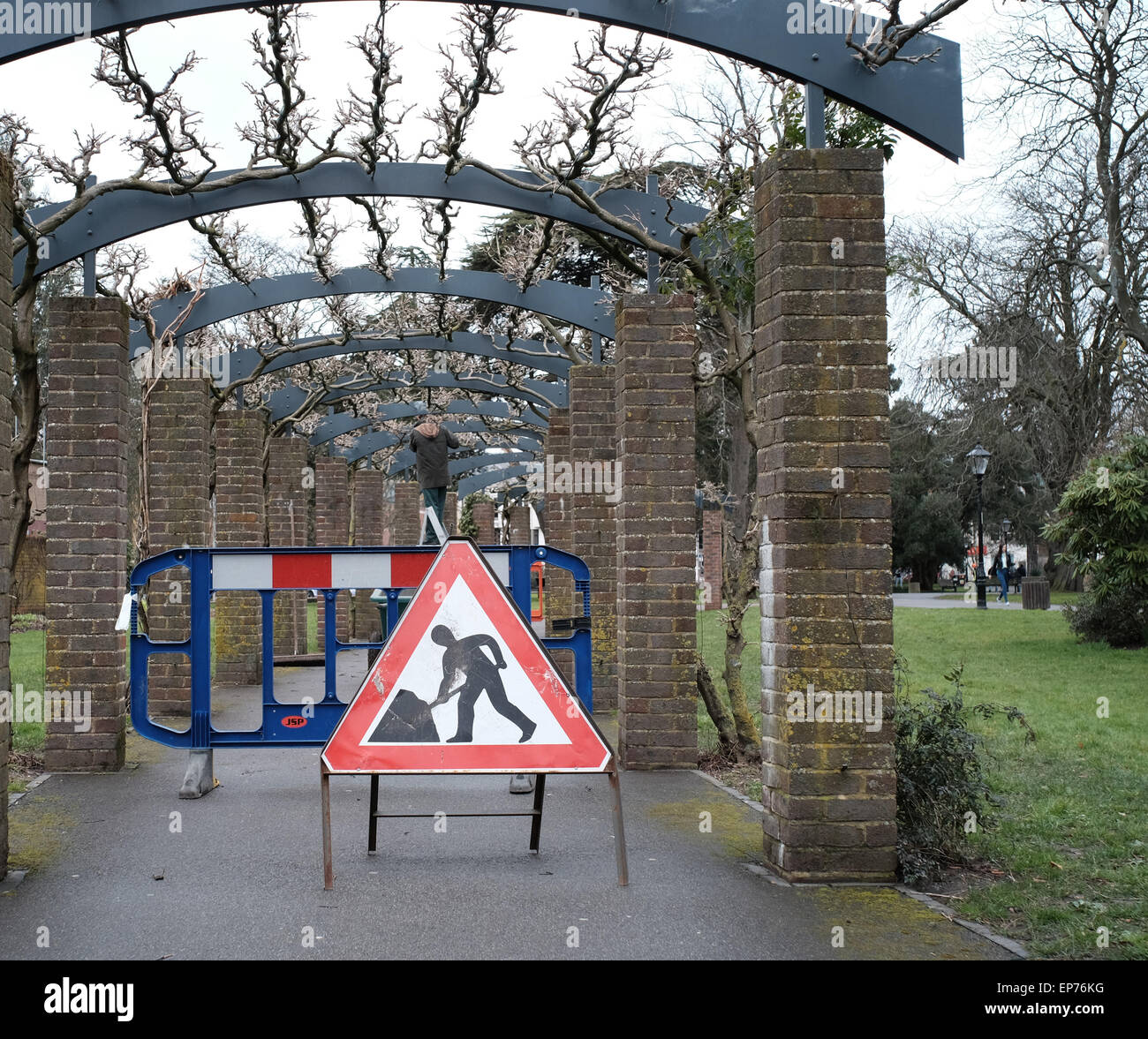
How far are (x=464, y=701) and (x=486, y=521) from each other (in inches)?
1534

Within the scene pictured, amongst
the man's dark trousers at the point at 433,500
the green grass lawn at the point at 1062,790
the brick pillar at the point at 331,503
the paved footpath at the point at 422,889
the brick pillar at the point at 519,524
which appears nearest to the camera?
the paved footpath at the point at 422,889

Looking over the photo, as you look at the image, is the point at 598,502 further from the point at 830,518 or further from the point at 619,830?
the point at 619,830

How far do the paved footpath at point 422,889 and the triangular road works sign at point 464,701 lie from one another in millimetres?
604

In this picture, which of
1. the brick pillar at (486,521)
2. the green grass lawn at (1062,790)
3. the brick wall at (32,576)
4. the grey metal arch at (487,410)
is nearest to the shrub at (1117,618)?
the green grass lawn at (1062,790)

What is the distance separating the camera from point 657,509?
8.73 m

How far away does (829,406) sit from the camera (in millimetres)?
5531

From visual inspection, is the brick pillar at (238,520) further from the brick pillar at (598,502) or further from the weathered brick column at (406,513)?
the weathered brick column at (406,513)

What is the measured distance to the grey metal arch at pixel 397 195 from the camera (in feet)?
29.9

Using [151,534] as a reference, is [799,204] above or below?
above

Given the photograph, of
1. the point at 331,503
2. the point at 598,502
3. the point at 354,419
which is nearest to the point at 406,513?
the point at 331,503
